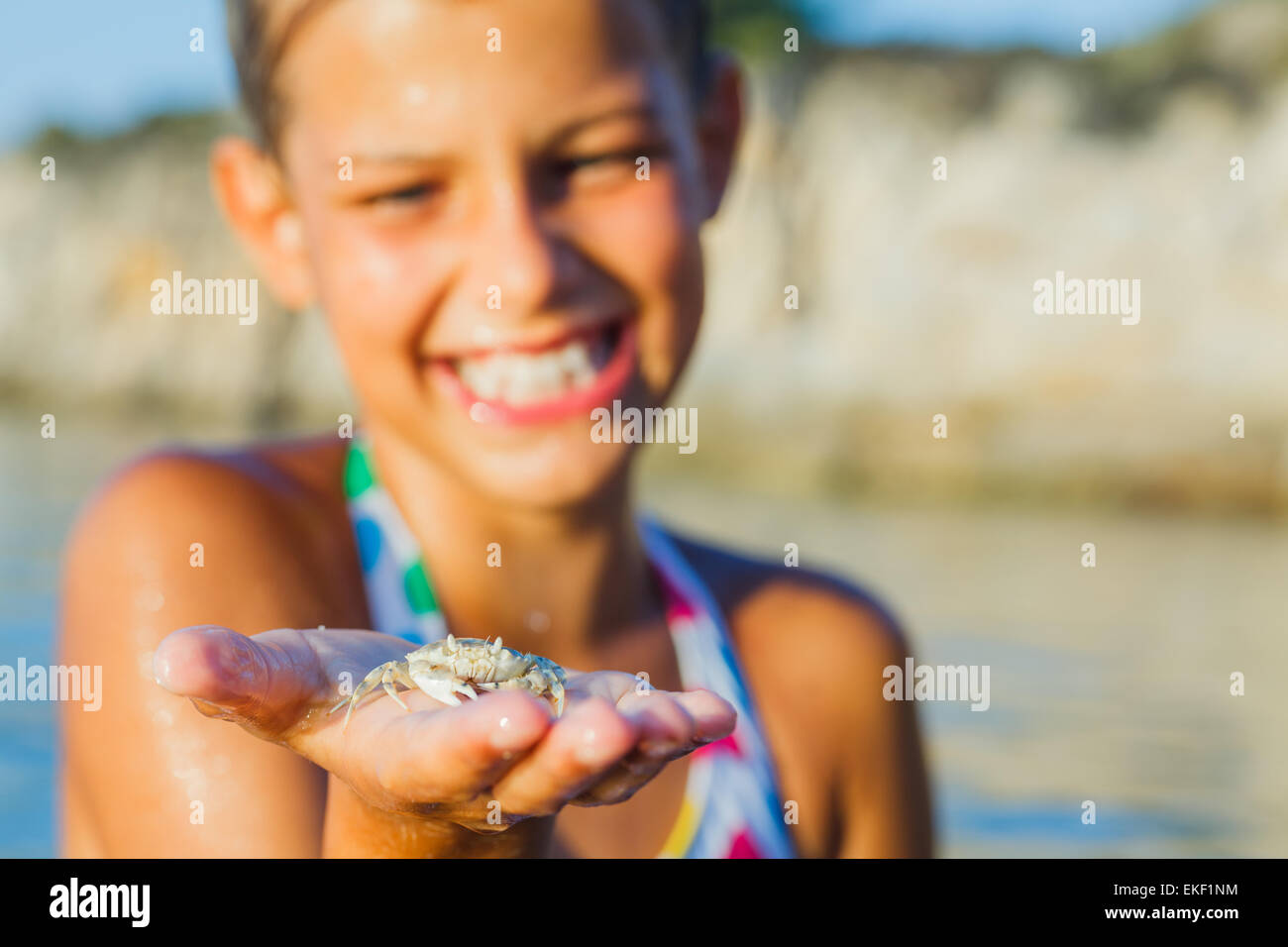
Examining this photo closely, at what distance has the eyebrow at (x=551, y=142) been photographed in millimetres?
1764

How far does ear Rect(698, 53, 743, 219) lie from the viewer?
2.19 meters

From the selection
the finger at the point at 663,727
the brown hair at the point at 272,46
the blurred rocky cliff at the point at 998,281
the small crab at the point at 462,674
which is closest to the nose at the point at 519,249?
the brown hair at the point at 272,46

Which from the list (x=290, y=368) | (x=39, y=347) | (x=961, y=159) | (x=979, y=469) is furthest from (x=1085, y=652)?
(x=39, y=347)

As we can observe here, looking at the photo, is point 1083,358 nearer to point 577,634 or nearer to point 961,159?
point 961,159

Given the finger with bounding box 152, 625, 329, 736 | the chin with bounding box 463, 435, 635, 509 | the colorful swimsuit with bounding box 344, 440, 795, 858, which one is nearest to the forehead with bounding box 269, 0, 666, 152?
the chin with bounding box 463, 435, 635, 509

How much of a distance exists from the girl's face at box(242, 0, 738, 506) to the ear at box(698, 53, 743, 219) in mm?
245

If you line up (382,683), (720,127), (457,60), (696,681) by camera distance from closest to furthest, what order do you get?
(382,683)
(457,60)
(696,681)
(720,127)

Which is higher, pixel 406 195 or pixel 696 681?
pixel 406 195

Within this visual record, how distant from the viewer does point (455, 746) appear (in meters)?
1.07

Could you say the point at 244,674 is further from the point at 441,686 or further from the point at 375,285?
the point at 375,285

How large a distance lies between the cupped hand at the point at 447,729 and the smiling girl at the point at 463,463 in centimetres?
25

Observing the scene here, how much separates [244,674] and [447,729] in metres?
0.17

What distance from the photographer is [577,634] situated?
81.0 inches

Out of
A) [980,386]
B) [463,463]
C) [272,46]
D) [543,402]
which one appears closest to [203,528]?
[463,463]
